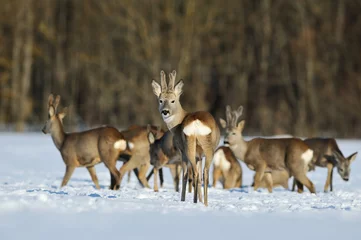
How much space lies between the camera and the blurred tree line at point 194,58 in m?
38.7

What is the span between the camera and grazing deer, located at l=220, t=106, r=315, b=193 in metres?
15.5

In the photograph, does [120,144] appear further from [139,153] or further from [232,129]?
[232,129]

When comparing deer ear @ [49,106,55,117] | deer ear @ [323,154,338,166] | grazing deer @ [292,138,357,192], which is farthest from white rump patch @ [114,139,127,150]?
deer ear @ [323,154,338,166]

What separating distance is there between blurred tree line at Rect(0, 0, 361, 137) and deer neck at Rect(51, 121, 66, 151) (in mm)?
22300

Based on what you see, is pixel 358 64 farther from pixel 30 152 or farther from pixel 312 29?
pixel 30 152

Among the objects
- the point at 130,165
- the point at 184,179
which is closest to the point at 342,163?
the point at 130,165

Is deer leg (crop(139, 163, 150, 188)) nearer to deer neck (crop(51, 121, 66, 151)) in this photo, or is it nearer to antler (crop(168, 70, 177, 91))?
deer neck (crop(51, 121, 66, 151))

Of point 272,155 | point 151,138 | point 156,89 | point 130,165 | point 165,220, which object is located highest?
point 156,89

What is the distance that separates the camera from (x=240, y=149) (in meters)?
16.6

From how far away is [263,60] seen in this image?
41406 millimetres

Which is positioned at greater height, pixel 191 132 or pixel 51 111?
pixel 51 111

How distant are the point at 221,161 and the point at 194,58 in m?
24.5

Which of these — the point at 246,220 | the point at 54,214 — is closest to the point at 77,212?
the point at 54,214

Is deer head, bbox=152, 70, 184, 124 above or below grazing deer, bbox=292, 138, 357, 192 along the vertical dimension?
above
